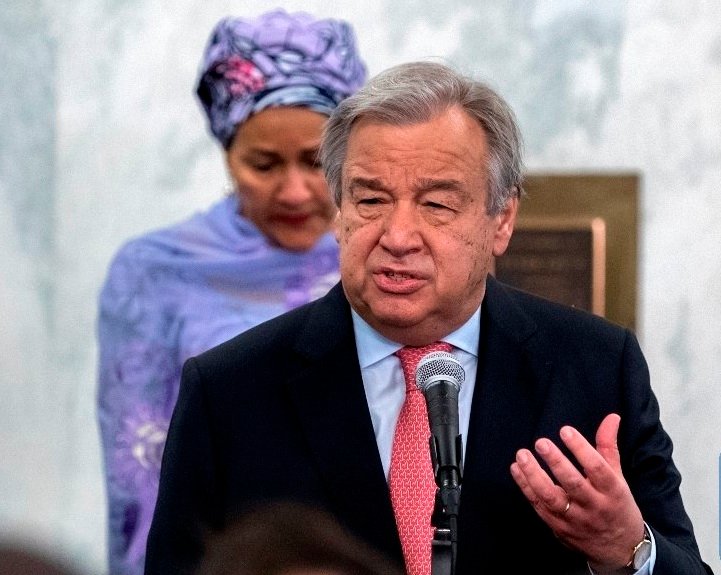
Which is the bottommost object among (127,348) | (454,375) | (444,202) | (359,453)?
(127,348)

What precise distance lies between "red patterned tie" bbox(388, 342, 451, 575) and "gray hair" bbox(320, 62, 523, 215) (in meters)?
0.41

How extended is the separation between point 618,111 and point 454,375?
2667mm

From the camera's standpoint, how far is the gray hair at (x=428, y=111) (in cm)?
269

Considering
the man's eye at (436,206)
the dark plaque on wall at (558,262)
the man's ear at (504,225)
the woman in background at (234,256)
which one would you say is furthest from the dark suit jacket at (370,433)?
the dark plaque on wall at (558,262)

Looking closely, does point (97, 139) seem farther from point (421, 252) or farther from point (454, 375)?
point (454, 375)

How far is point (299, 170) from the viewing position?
3.94 m

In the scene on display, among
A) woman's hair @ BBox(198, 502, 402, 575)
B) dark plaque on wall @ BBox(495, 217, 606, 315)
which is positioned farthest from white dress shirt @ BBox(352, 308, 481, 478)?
dark plaque on wall @ BBox(495, 217, 606, 315)

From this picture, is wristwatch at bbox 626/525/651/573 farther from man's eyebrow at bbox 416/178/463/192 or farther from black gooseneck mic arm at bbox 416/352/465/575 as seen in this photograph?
man's eyebrow at bbox 416/178/463/192

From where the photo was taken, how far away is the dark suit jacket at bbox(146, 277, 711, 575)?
2592 mm

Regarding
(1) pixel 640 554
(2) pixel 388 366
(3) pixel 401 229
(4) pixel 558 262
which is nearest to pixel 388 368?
(2) pixel 388 366

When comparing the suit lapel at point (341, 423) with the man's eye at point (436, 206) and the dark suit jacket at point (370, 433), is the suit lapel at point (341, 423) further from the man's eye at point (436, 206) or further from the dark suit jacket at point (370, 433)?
the man's eye at point (436, 206)

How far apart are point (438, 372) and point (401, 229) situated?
407 mm

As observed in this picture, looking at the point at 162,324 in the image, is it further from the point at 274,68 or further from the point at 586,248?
the point at 586,248

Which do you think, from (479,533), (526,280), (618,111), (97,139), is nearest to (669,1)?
(618,111)
